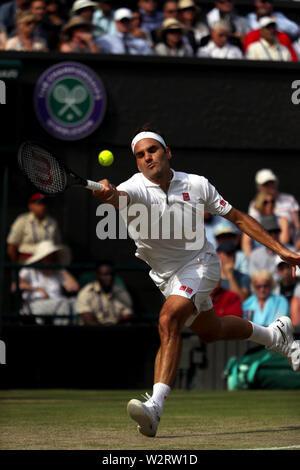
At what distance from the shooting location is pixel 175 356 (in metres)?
6.28

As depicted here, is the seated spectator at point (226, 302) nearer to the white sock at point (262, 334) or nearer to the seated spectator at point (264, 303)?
the seated spectator at point (264, 303)

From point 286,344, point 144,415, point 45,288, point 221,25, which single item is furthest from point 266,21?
point 144,415

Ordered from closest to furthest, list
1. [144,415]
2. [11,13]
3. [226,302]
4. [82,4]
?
1. [144,415]
2. [226,302]
3. [82,4]
4. [11,13]

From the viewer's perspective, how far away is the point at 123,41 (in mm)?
13070

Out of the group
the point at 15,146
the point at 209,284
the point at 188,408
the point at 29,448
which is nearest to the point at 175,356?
the point at 209,284

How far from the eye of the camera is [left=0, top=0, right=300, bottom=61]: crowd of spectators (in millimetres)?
12773

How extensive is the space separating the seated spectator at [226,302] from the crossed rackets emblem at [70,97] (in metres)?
3.48

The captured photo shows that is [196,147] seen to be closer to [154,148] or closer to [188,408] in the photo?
[188,408]

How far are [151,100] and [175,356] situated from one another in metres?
7.32

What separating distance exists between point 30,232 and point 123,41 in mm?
2906

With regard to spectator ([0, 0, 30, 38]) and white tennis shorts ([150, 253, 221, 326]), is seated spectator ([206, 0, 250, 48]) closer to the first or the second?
spectator ([0, 0, 30, 38])

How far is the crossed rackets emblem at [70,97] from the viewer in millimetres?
12977

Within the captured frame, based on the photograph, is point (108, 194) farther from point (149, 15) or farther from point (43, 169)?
point (149, 15)
